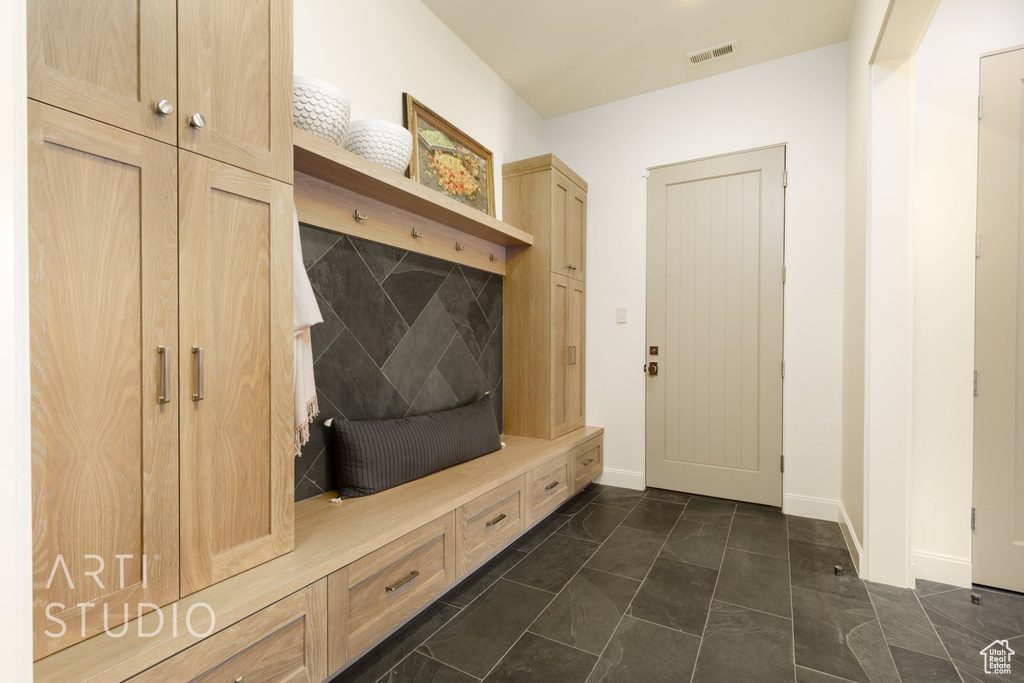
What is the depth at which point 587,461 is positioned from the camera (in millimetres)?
3369

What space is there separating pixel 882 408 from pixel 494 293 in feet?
7.26

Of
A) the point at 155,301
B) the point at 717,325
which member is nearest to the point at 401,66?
the point at 155,301

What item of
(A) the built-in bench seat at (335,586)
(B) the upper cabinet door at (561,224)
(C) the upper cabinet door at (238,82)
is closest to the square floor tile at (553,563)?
(A) the built-in bench seat at (335,586)

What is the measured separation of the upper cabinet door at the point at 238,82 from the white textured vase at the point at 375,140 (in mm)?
510

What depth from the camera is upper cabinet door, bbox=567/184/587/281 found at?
11.4 ft

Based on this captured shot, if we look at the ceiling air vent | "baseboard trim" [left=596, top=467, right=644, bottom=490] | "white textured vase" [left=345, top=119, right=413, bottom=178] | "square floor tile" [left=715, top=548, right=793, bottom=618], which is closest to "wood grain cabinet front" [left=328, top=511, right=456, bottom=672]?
"square floor tile" [left=715, top=548, right=793, bottom=618]

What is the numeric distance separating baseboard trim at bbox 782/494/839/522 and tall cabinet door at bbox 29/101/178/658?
329cm

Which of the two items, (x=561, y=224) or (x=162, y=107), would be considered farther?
(x=561, y=224)

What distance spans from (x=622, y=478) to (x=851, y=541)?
148cm

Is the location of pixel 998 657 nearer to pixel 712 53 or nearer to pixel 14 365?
pixel 14 365

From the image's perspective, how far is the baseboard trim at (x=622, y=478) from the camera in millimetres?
3533

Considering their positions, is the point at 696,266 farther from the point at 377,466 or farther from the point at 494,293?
the point at 377,466

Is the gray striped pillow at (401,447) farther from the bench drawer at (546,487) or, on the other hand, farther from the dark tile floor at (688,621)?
the dark tile floor at (688,621)

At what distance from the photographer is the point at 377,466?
2.00 metres
